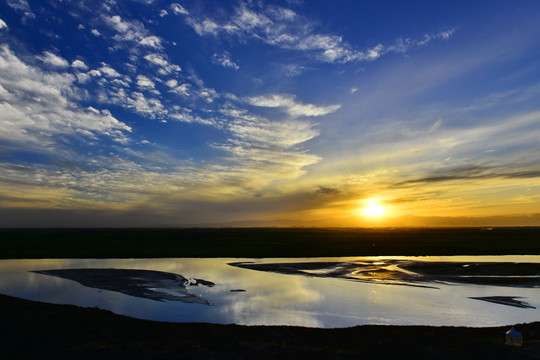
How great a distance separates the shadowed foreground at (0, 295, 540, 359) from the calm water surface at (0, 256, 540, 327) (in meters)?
1.92

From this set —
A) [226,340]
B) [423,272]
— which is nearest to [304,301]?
[226,340]

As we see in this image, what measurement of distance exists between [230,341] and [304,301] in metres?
9.84

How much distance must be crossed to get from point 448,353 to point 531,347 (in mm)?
3533

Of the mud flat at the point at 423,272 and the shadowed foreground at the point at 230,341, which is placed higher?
the mud flat at the point at 423,272

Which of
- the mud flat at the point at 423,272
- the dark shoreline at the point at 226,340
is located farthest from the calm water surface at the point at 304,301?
the dark shoreline at the point at 226,340

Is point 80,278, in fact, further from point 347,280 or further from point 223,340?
point 347,280

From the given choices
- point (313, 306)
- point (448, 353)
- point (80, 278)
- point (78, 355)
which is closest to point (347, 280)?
point (313, 306)

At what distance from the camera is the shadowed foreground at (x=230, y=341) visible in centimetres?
1346

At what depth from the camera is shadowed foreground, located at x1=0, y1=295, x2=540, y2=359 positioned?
44.2 feet

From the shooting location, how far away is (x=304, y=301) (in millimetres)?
23797

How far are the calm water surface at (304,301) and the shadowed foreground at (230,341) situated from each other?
1.92 m

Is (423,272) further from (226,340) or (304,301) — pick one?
(226,340)

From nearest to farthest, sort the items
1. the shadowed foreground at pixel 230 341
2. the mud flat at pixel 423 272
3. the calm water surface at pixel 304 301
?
the shadowed foreground at pixel 230 341 < the calm water surface at pixel 304 301 < the mud flat at pixel 423 272

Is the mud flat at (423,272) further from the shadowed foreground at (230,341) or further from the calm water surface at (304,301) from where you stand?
the shadowed foreground at (230,341)
